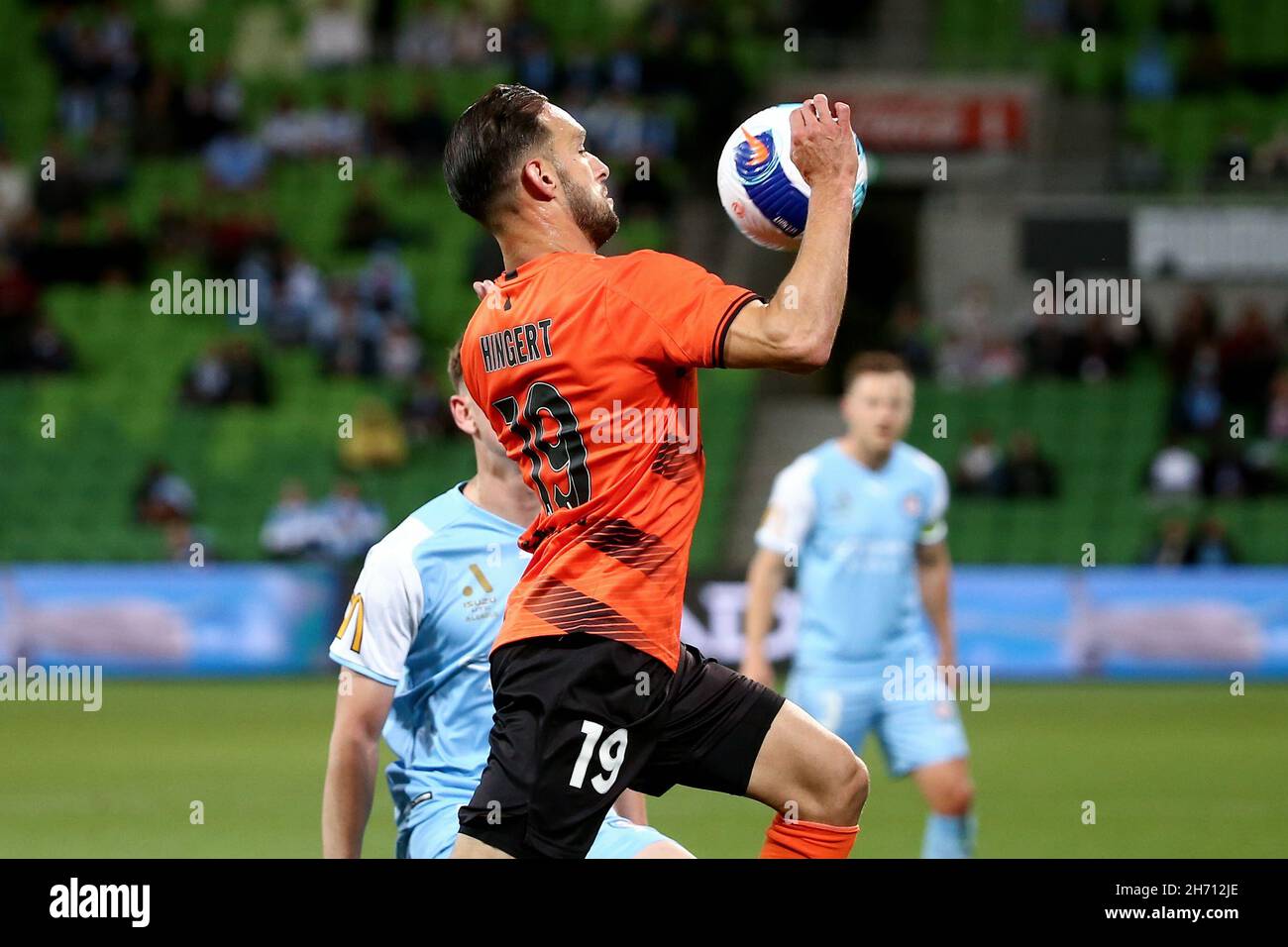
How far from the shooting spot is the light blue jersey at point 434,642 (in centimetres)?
454

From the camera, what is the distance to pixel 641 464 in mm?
3910

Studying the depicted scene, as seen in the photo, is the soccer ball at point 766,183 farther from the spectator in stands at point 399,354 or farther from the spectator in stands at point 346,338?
the spectator in stands at point 346,338

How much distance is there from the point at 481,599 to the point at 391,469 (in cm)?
1263

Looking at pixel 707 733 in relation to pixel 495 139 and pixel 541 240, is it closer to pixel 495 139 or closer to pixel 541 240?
pixel 541 240

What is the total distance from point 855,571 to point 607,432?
12.4 ft

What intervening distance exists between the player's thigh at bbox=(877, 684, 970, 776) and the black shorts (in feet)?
10.3

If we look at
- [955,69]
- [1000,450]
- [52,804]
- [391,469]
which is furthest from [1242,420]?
[52,804]

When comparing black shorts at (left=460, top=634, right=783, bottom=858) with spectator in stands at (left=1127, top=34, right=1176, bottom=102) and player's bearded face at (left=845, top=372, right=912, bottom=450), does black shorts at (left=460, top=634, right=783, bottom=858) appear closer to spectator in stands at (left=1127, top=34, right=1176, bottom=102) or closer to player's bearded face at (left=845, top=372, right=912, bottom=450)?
player's bearded face at (left=845, top=372, right=912, bottom=450)

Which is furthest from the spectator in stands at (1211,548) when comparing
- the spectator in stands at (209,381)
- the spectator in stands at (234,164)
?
the spectator in stands at (234,164)

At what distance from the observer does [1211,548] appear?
15.6 meters

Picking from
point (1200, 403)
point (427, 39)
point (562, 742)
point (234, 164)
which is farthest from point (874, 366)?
point (427, 39)

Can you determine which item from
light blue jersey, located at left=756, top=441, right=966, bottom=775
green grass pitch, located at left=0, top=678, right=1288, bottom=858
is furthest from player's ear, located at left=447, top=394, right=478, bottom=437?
green grass pitch, located at left=0, top=678, right=1288, bottom=858

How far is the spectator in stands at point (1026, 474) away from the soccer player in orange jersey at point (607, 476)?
13.1 meters
